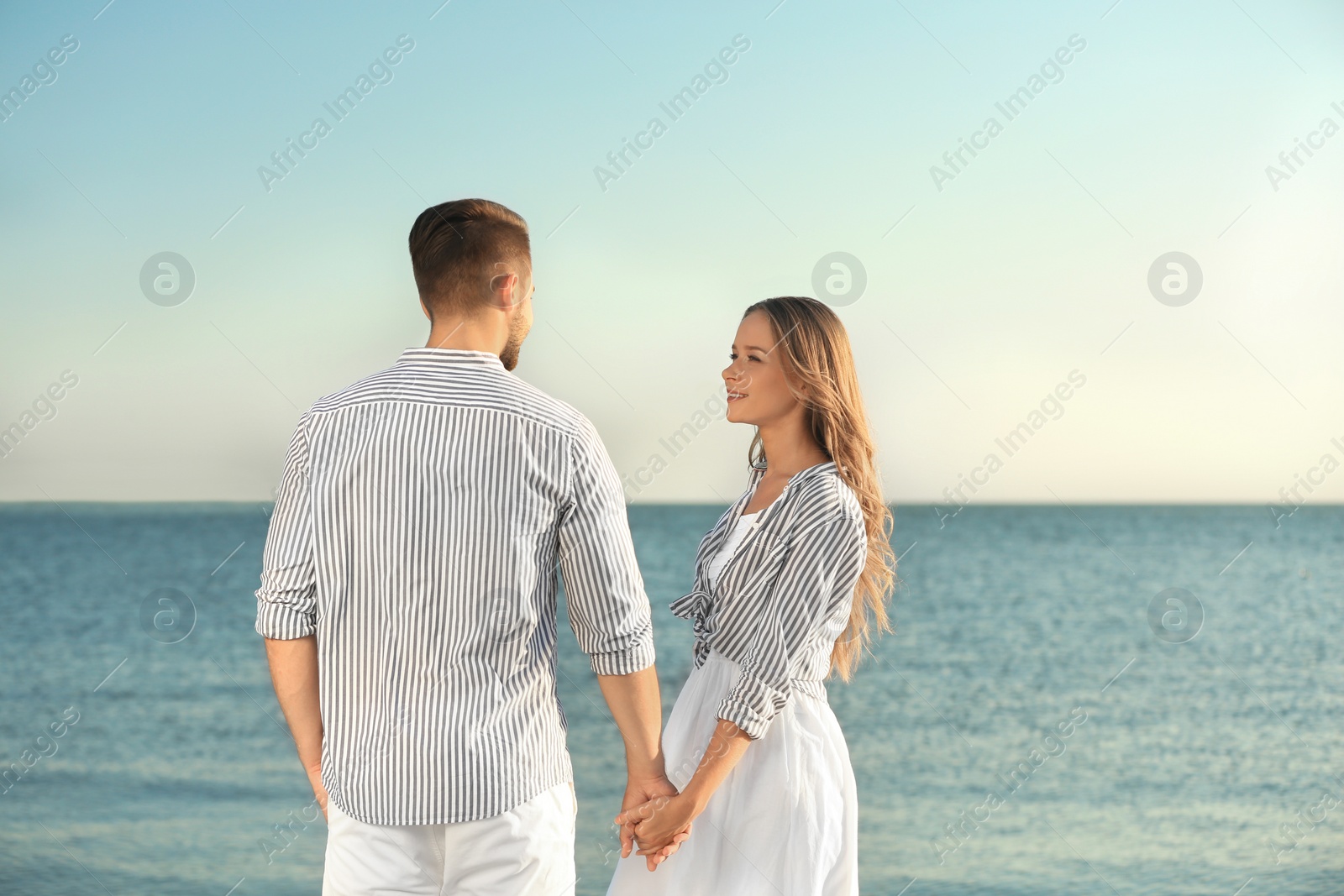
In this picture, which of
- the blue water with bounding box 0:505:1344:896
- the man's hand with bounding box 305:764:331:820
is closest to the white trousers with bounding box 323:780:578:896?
the man's hand with bounding box 305:764:331:820

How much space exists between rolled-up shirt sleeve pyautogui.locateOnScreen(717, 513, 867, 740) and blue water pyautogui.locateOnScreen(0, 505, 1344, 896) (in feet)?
13.4

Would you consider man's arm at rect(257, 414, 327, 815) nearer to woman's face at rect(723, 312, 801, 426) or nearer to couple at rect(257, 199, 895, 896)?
couple at rect(257, 199, 895, 896)

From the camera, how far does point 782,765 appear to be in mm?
2188

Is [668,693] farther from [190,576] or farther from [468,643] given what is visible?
[190,576]

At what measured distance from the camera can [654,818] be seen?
2.09m

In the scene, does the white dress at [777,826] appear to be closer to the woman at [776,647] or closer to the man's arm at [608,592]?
the woman at [776,647]

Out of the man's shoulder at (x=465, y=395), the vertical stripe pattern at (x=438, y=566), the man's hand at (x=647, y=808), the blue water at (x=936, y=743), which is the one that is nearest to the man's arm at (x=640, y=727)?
the man's hand at (x=647, y=808)

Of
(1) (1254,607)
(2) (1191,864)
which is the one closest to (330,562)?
(2) (1191,864)

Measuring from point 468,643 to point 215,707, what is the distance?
11.7 m

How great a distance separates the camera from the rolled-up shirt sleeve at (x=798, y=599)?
213 cm

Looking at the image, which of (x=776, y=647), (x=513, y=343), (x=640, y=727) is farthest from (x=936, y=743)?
(x=513, y=343)

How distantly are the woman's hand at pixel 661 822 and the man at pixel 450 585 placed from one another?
0.90 feet

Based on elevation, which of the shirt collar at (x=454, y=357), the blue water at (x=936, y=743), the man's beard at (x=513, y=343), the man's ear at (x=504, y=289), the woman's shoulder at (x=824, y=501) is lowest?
the blue water at (x=936, y=743)

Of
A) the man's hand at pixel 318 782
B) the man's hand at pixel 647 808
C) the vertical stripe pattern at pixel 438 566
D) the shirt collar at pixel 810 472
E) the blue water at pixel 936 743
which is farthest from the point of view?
the blue water at pixel 936 743
